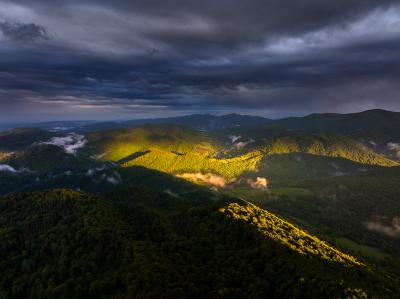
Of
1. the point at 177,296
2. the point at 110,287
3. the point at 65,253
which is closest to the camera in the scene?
the point at 177,296

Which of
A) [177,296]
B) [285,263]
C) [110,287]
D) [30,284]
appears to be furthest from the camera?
[30,284]

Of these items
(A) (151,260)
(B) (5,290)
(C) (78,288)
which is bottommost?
(B) (5,290)

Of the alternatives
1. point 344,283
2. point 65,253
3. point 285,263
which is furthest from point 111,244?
point 344,283

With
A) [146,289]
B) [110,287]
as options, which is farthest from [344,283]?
[110,287]

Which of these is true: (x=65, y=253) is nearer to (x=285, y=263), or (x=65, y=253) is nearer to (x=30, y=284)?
(x=30, y=284)

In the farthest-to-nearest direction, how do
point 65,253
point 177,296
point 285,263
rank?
1. point 65,253
2. point 285,263
3. point 177,296

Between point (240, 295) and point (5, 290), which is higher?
point (240, 295)

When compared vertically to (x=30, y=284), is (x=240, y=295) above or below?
above

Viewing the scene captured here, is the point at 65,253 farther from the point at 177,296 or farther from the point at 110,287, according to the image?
the point at 177,296

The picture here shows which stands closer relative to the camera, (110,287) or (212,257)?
(110,287)
